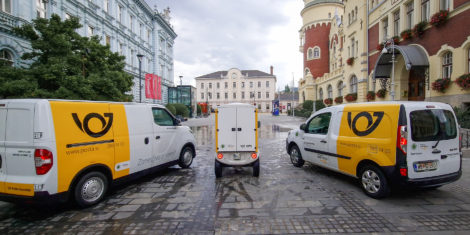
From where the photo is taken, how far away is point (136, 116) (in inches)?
205

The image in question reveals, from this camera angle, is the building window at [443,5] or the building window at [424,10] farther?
the building window at [424,10]

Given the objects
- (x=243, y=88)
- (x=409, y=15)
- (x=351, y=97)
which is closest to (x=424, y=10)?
(x=409, y=15)

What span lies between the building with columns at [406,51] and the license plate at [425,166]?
36.2 ft

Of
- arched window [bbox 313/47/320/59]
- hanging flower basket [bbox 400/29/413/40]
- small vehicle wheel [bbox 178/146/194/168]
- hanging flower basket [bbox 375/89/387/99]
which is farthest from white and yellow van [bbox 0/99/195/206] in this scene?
arched window [bbox 313/47/320/59]

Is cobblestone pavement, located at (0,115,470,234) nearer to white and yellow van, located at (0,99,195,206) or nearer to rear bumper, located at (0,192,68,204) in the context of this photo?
rear bumper, located at (0,192,68,204)

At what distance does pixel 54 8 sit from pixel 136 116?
54.9 ft

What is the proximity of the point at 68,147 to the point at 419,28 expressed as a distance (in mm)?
19769

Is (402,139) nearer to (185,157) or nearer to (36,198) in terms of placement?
(185,157)

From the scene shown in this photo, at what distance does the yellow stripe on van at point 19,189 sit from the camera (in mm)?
3523

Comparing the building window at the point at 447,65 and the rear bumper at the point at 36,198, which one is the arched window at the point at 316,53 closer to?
the building window at the point at 447,65

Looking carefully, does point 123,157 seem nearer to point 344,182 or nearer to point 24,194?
point 24,194

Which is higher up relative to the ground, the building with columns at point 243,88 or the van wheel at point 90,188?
the building with columns at point 243,88

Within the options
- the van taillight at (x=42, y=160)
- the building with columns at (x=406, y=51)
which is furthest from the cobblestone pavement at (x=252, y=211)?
the building with columns at (x=406, y=51)

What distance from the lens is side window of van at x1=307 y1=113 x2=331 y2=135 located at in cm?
588
